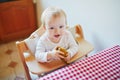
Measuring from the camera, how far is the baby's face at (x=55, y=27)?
3.23 feet

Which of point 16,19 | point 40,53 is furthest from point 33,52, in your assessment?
point 16,19

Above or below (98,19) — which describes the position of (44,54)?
below

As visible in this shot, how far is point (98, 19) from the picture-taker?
1287mm

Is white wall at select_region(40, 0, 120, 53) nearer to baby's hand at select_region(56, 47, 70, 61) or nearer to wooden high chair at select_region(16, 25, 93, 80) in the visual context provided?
wooden high chair at select_region(16, 25, 93, 80)

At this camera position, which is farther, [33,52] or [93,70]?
[33,52]

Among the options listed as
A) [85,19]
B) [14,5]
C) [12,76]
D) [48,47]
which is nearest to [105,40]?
[85,19]

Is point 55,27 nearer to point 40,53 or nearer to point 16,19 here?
point 40,53

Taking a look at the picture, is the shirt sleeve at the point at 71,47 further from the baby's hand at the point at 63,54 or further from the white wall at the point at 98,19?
the white wall at the point at 98,19

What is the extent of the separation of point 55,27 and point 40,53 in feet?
0.64

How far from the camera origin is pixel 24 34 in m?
2.41

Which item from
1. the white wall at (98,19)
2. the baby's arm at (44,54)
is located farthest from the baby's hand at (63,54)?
the white wall at (98,19)

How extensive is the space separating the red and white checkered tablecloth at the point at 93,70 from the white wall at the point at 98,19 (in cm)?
32

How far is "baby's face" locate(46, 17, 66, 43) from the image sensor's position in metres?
0.98

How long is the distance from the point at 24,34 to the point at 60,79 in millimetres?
1754
